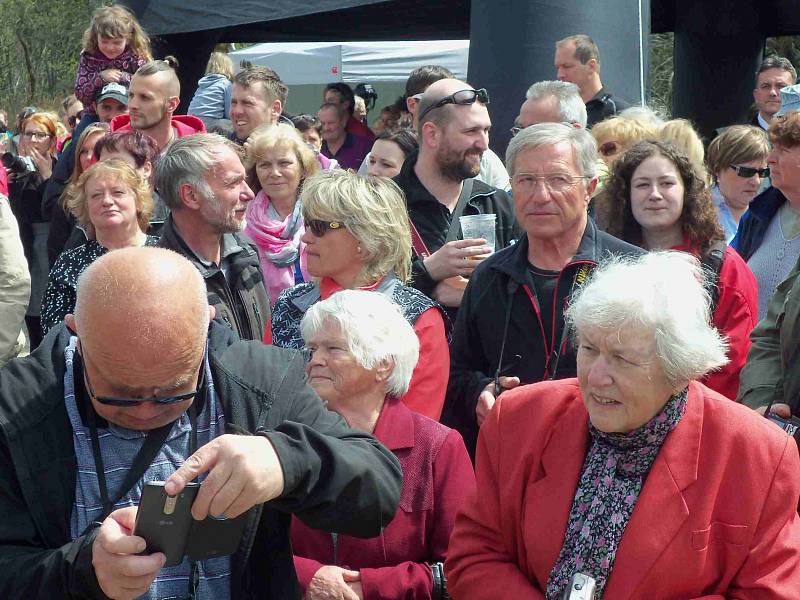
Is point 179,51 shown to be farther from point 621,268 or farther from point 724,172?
point 621,268

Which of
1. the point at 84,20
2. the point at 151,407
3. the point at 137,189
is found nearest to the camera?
the point at 151,407

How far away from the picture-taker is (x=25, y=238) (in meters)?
7.97

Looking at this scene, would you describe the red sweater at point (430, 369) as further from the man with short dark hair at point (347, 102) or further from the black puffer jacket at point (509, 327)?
the man with short dark hair at point (347, 102)

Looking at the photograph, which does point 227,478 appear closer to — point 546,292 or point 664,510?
point 664,510

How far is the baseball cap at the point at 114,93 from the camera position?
7.21m

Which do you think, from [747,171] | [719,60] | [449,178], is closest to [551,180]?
[449,178]

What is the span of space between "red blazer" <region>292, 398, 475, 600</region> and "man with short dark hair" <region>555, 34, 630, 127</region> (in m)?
3.86

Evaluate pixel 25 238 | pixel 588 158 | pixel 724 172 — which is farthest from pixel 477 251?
pixel 25 238

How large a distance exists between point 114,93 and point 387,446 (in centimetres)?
461

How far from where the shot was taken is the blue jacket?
4895 millimetres

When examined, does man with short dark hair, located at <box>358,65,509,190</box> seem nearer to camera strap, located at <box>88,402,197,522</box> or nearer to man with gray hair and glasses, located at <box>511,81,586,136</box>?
man with gray hair and glasses, located at <box>511,81,586,136</box>

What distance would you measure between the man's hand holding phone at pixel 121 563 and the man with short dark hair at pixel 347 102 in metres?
7.43

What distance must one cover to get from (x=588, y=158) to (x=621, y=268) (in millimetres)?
1399

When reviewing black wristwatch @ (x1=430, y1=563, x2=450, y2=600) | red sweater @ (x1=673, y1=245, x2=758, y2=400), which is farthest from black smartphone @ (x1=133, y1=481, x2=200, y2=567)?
red sweater @ (x1=673, y1=245, x2=758, y2=400)
